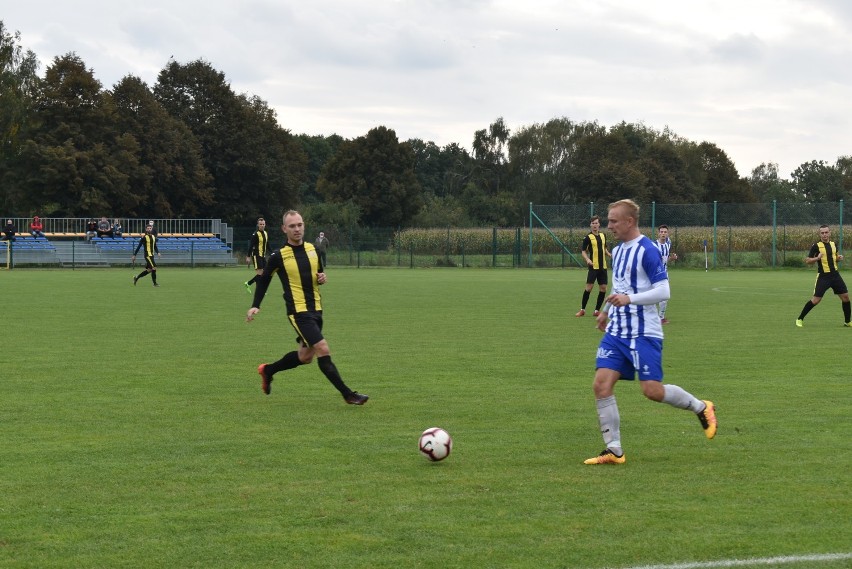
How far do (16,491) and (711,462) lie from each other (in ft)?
15.3

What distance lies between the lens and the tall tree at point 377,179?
8994 cm

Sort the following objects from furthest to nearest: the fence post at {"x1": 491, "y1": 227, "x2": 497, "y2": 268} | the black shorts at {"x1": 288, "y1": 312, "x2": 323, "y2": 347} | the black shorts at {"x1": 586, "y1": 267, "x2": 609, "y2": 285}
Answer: the fence post at {"x1": 491, "y1": 227, "x2": 497, "y2": 268} → the black shorts at {"x1": 586, "y1": 267, "x2": 609, "y2": 285} → the black shorts at {"x1": 288, "y1": 312, "x2": 323, "y2": 347}

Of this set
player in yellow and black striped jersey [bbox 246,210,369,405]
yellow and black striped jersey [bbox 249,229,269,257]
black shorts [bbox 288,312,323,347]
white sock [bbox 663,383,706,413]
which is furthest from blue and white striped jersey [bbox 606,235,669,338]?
yellow and black striped jersey [bbox 249,229,269,257]

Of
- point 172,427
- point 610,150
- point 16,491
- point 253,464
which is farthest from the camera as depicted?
point 610,150

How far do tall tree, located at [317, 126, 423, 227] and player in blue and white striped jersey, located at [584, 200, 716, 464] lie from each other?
269 ft

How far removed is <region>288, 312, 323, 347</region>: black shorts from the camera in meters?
10.3

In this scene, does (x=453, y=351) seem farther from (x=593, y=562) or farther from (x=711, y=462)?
(x=593, y=562)

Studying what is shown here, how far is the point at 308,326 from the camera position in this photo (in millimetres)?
10344

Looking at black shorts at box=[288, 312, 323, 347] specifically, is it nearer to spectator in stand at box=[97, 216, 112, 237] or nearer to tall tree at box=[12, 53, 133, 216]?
spectator in stand at box=[97, 216, 112, 237]

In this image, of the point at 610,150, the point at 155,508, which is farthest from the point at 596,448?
the point at 610,150

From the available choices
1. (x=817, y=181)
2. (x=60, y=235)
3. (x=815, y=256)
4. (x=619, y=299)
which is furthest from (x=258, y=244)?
(x=817, y=181)

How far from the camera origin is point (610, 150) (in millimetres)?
93062

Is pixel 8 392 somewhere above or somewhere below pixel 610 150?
below

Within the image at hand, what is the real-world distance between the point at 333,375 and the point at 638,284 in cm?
369
